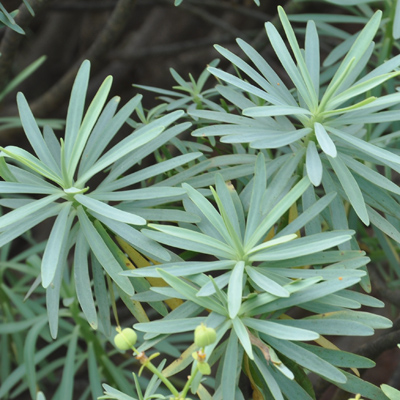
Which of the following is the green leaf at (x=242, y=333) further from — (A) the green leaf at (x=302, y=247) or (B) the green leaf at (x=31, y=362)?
(B) the green leaf at (x=31, y=362)

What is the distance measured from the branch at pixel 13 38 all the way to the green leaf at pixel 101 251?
45 centimetres

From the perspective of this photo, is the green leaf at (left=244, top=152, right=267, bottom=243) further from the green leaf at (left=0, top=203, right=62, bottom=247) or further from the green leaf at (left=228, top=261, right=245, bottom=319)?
the green leaf at (left=0, top=203, right=62, bottom=247)

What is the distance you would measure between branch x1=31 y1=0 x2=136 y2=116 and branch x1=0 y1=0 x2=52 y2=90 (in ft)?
0.69

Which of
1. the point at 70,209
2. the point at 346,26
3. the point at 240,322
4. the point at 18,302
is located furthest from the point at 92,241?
the point at 346,26

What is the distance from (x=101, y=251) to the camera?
660mm

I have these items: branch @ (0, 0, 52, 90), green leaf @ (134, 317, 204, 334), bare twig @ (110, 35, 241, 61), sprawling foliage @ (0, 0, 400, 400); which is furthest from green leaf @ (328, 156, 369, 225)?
bare twig @ (110, 35, 241, 61)

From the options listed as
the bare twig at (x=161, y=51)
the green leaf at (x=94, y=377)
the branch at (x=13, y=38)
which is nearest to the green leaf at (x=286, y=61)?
the branch at (x=13, y=38)

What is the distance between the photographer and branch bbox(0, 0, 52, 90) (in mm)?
948

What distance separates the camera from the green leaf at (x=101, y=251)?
25.1 inches

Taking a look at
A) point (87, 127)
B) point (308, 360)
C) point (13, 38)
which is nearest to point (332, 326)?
point (308, 360)

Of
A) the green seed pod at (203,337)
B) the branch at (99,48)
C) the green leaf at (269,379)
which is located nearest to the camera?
the green seed pod at (203,337)

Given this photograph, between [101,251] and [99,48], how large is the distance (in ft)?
2.99

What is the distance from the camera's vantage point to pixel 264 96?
26.4 inches

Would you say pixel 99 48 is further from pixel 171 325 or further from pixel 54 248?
pixel 171 325
